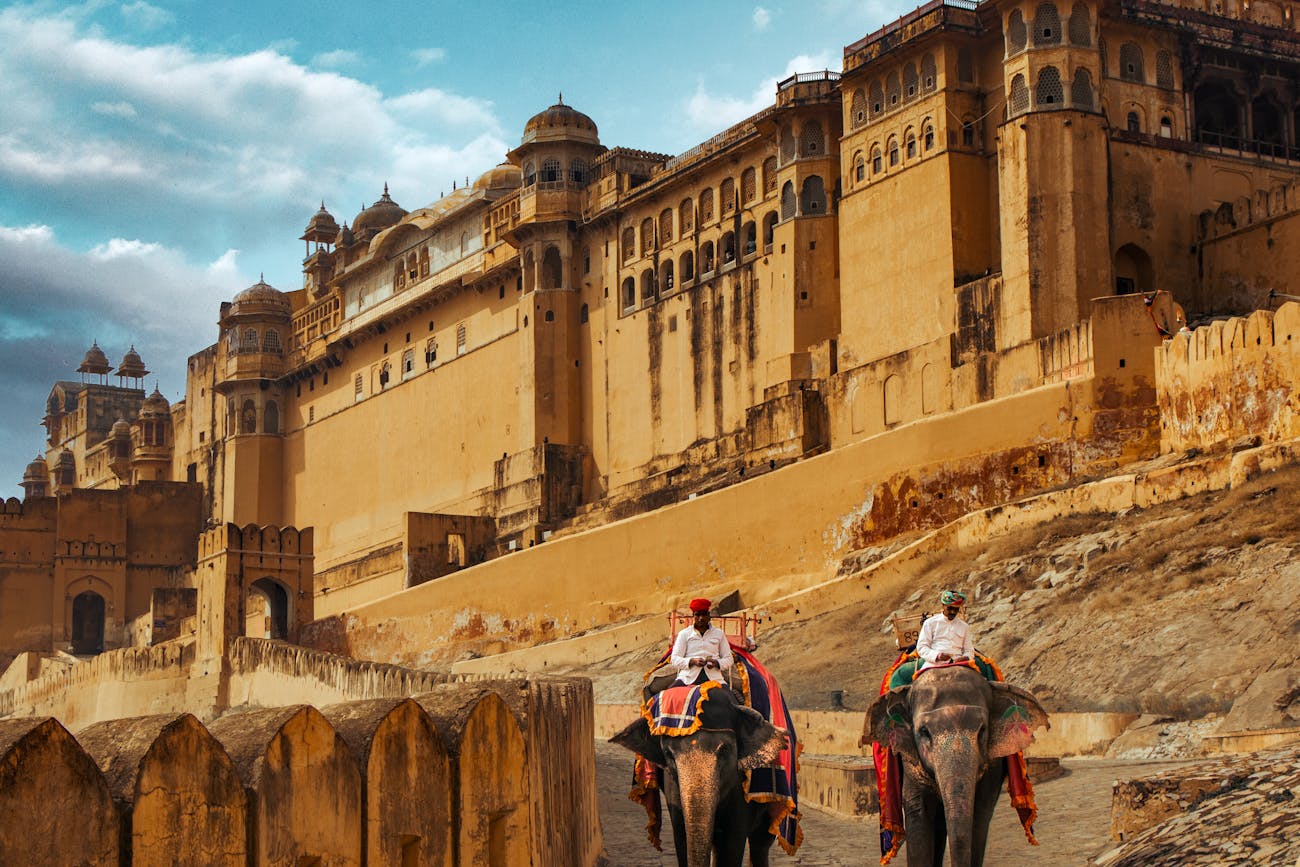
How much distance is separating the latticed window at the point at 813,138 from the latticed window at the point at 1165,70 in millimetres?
5919

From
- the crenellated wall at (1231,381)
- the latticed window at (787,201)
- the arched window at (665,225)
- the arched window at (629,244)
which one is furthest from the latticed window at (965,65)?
the arched window at (629,244)

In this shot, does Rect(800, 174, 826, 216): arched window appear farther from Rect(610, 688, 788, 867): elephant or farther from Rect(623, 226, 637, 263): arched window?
Rect(610, 688, 788, 867): elephant

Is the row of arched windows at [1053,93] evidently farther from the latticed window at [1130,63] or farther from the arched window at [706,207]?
the arched window at [706,207]

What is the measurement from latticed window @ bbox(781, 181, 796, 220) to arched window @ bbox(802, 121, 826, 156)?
678 mm

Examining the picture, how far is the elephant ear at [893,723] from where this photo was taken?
967 cm

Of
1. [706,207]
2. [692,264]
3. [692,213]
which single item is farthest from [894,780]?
[692,213]

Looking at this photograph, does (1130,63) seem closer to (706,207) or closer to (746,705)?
(706,207)

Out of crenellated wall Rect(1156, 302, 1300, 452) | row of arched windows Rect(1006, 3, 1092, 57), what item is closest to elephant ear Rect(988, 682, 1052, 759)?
crenellated wall Rect(1156, 302, 1300, 452)

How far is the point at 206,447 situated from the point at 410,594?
73.1 ft

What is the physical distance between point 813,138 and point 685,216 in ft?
15.1

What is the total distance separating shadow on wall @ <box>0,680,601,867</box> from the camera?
6754 mm

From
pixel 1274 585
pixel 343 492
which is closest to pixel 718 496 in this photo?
pixel 1274 585

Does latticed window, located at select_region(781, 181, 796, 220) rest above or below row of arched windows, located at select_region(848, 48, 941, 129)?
below

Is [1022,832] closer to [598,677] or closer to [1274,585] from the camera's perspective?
[1274,585]
